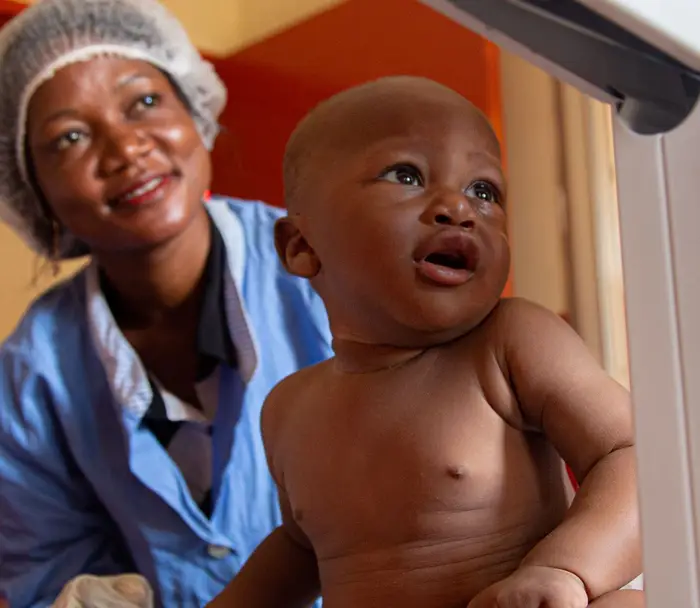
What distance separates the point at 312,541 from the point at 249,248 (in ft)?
1.68

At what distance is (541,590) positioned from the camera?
1.19ft

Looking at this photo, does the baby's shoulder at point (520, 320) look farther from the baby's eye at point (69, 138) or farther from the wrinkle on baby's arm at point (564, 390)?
the baby's eye at point (69, 138)

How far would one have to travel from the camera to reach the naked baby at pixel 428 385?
46 cm

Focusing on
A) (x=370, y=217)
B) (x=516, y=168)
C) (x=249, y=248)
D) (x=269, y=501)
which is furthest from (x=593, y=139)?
(x=370, y=217)

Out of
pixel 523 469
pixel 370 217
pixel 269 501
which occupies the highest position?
pixel 370 217

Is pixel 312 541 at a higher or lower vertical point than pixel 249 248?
lower

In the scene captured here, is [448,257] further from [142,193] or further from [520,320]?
[142,193]

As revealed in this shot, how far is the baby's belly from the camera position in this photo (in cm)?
46

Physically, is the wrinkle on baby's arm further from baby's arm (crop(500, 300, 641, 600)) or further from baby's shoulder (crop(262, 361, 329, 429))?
baby's shoulder (crop(262, 361, 329, 429))

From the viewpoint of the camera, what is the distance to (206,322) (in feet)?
3.02

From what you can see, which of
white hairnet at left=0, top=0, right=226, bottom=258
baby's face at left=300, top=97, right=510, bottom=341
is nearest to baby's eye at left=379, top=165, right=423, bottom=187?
baby's face at left=300, top=97, right=510, bottom=341

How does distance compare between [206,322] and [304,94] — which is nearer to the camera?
[206,322]

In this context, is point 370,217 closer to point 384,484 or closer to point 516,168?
point 384,484

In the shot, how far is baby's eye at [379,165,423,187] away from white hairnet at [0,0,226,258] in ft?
1.73
